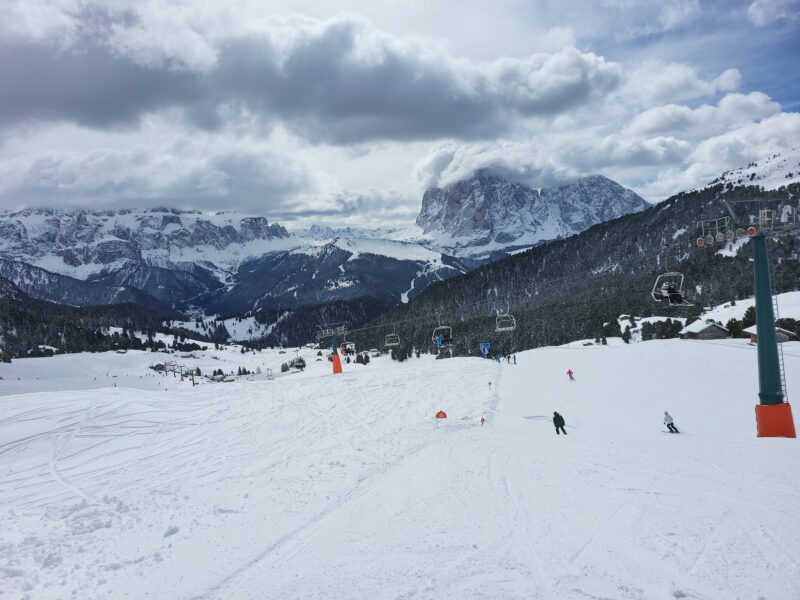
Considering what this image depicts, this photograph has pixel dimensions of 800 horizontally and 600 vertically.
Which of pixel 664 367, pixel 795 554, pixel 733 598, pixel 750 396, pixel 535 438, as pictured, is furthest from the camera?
pixel 664 367

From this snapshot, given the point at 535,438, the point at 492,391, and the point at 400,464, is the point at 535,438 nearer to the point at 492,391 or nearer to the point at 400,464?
the point at 400,464

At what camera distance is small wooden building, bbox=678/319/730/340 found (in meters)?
81.8

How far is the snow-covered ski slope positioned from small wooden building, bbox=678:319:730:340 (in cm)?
5072

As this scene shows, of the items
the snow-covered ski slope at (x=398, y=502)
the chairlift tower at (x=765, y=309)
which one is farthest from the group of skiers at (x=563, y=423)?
the chairlift tower at (x=765, y=309)

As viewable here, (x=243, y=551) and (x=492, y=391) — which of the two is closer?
(x=243, y=551)

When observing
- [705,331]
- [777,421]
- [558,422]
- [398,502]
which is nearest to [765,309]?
[777,421]

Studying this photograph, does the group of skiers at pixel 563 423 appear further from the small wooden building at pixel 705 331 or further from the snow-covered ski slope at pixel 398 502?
the small wooden building at pixel 705 331

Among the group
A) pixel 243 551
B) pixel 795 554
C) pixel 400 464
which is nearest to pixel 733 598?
pixel 795 554

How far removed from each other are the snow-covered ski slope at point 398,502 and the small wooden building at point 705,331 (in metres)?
50.7

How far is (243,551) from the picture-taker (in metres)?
15.5

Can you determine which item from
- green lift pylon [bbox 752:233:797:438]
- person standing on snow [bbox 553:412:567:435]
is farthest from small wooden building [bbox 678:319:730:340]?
person standing on snow [bbox 553:412:567:435]

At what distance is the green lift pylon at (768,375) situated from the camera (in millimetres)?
23078

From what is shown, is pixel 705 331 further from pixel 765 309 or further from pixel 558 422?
pixel 765 309

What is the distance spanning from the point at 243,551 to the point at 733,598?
1292 centimetres
